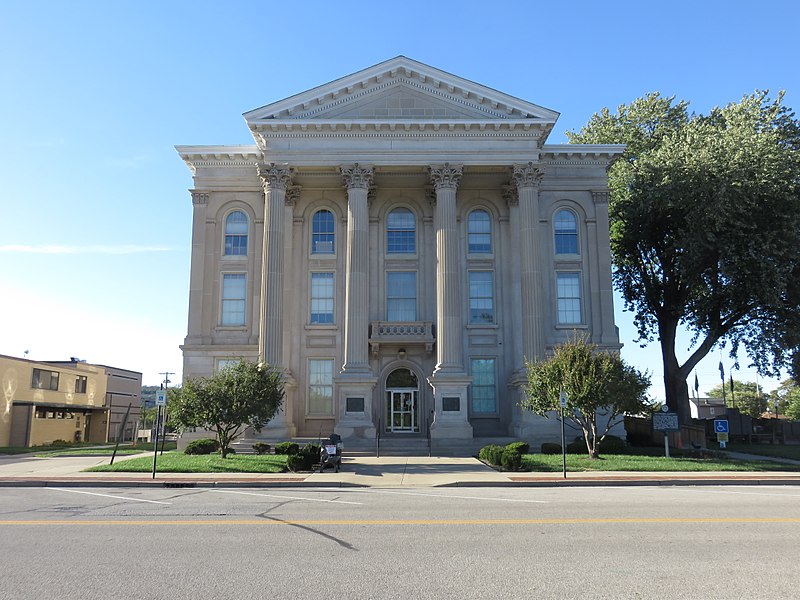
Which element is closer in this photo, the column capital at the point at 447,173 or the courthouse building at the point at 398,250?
the courthouse building at the point at 398,250

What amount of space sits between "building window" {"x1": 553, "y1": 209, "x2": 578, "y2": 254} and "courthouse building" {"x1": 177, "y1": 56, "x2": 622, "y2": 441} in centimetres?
6

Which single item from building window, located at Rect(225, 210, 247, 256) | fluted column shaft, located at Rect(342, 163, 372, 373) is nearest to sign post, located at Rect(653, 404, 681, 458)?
Answer: fluted column shaft, located at Rect(342, 163, 372, 373)

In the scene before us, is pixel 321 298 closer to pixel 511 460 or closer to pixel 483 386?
pixel 483 386

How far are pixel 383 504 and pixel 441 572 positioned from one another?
21.1 feet

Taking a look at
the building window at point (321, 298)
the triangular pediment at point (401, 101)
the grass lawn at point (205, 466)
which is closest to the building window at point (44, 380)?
the building window at point (321, 298)

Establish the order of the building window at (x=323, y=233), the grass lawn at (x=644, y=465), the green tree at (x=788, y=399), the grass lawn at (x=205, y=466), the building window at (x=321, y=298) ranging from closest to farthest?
the grass lawn at (x=205, y=466) → the grass lawn at (x=644, y=465) → the building window at (x=321, y=298) → the building window at (x=323, y=233) → the green tree at (x=788, y=399)

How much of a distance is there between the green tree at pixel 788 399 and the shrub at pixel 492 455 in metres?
69.5

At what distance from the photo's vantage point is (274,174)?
3372 centimetres

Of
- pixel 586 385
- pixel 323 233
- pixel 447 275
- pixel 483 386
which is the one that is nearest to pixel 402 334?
pixel 447 275

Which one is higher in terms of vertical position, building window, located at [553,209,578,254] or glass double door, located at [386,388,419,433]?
building window, located at [553,209,578,254]

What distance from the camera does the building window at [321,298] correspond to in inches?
1419

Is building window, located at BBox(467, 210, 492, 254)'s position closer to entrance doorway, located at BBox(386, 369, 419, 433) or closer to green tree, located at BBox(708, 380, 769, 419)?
entrance doorway, located at BBox(386, 369, 419, 433)

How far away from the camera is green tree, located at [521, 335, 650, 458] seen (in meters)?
24.3

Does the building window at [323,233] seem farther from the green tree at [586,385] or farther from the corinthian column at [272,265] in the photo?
the green tree at [586,385]
